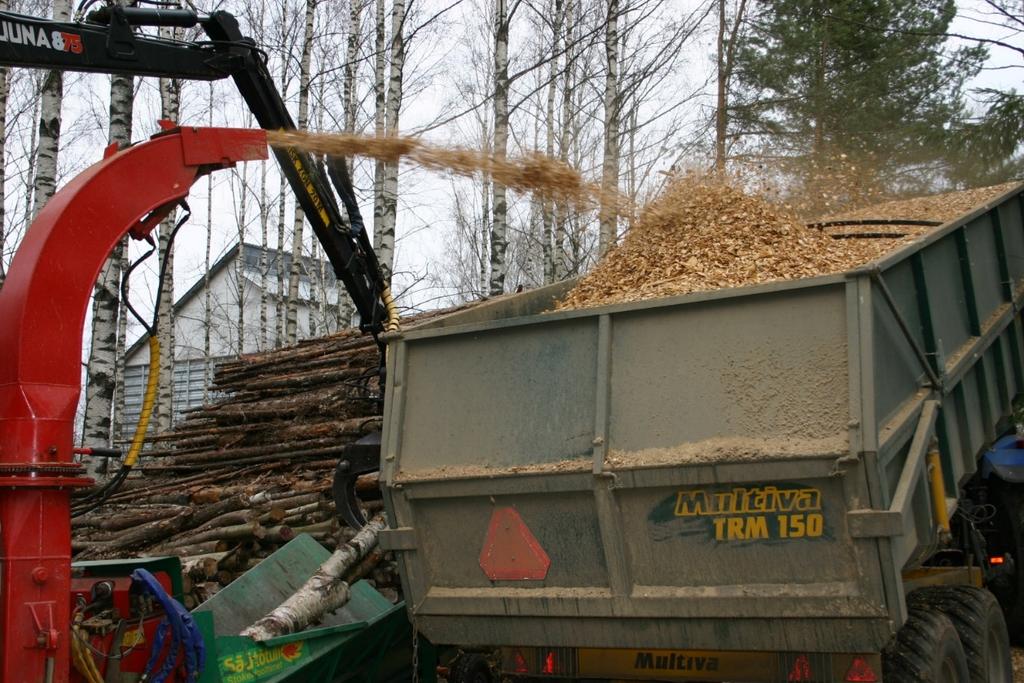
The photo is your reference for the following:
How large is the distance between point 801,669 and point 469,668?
2.49 metres

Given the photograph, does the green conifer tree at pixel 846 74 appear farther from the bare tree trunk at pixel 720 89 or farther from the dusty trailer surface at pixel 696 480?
the dusty trailer surface at pixel 696 480

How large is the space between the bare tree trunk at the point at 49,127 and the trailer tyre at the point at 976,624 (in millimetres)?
8312

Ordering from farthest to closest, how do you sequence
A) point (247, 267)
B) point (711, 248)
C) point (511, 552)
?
point (247, 267)
point (711, 248)
point (511, 552)

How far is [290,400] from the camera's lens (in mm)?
10984

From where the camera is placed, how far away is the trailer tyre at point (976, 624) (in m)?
5.07

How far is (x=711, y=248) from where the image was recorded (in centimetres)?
594

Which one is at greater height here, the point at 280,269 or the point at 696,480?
the point at 280,269

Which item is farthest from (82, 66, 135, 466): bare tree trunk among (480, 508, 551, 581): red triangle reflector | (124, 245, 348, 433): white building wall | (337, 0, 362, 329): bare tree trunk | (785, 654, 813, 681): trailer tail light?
(124, 245, 348, 433): white building wall

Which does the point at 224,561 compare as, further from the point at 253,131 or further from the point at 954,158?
the point at 954,158

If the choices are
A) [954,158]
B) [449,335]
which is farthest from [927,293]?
[954,158]

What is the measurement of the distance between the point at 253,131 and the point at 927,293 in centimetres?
355

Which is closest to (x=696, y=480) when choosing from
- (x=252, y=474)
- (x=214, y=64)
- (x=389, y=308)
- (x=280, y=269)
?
(x=389, y=308)

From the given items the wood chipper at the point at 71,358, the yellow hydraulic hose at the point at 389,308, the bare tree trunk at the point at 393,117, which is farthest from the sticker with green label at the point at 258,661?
the bare tree trunk at the point at 393,117

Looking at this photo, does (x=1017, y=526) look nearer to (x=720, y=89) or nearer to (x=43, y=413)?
(x=43, y=413)
